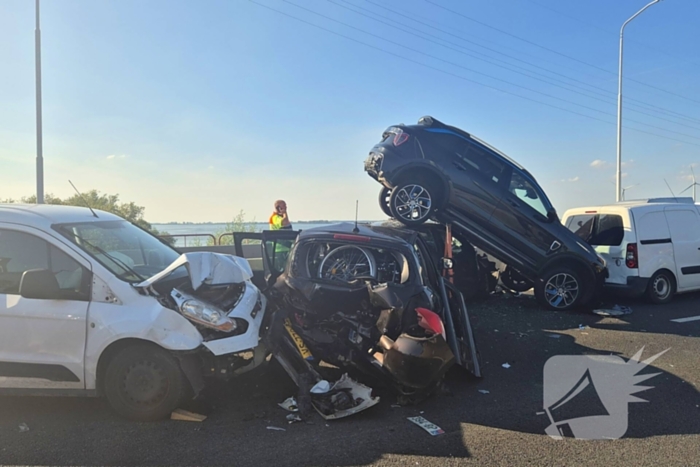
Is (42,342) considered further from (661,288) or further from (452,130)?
(661,288)

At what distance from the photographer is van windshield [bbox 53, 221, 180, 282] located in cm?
418

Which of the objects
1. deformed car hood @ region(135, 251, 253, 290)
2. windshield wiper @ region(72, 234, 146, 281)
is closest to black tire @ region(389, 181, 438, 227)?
deformed car hood @ region(135, 251, 253, 290)

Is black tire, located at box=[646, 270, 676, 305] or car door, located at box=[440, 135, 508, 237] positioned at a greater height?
car door, located at box=[440, 135, 508, 237]

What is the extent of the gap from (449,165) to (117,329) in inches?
229

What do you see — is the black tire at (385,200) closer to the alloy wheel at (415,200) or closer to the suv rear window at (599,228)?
the alloy wheel at (415,200)

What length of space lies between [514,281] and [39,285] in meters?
7.83

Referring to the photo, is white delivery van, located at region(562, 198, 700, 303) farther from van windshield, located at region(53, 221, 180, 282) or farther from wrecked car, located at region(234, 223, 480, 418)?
van windshield, located at region(53, 221, 180, 282)

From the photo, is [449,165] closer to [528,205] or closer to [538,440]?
[528,205]

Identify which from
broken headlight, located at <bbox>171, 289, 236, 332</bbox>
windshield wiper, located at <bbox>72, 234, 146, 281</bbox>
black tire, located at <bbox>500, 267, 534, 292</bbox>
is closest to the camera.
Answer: broken headlight, located at <bbox>171, 289, 236, 332</bbox>

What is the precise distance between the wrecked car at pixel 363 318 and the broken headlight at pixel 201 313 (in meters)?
0.56

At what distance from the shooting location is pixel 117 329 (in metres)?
3.88

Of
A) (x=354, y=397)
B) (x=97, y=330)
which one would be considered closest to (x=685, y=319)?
(x=354, y=397)

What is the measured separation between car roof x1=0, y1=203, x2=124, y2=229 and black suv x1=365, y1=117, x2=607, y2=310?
4725mm

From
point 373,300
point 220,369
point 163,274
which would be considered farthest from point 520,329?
point 163,274
